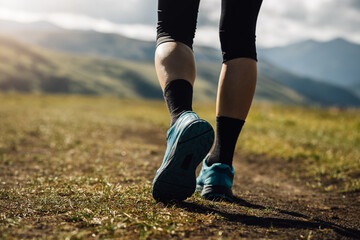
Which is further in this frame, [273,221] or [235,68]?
[235,68]

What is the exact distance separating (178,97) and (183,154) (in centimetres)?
49

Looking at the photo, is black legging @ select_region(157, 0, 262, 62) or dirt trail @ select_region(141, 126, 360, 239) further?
black legging @ select_region(157, 0, 262, 62)

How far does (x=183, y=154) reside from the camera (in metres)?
2.26

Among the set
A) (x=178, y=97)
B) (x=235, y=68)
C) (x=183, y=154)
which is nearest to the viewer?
(x=183, y=154)

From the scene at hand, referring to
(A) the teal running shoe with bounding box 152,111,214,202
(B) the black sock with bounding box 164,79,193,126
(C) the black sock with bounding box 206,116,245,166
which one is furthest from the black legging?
(A) the teal running shoe with bounding box 152,111,214,202

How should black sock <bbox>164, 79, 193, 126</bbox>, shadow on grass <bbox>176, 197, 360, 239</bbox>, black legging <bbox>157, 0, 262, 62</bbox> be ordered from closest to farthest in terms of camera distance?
1. shadow on grass <bbox>176, 197, 360, 239</bbox>
2. black sock <bbox>164, 79, 193, 126</bbox>
3. black legging <bbox>157, 0, 262, 62</bbox>

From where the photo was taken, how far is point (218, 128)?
289 cm

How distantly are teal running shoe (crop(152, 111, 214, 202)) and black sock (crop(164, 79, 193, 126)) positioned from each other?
12 centimetres

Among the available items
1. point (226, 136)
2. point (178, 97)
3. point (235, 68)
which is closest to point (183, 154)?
point (178, 97)

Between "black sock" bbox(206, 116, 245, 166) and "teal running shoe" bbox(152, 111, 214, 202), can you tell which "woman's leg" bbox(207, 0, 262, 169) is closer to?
"black sock" bbox(206, 116, 245, 166)

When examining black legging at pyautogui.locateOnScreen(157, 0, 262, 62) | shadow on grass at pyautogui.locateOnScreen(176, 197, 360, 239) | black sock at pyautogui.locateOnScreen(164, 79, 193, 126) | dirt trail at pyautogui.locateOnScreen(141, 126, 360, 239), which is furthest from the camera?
black legging at pyautogui.locateOnScreen(157, 0, 262, 62)

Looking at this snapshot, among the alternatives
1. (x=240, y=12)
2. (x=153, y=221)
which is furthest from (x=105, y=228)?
(x=240, y=12)

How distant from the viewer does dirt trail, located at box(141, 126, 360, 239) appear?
2.01 metres

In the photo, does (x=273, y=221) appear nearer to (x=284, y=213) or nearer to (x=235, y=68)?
(x=284, y=213)
